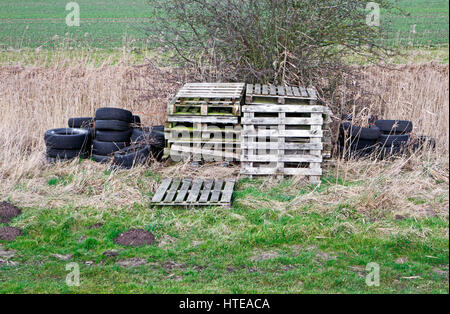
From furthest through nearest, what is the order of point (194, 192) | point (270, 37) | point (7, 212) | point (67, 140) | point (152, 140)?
point (270, 37) → point (67, 140) → point (152, 140) → point (194, 192) → point (7, 212)

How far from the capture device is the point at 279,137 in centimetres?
768

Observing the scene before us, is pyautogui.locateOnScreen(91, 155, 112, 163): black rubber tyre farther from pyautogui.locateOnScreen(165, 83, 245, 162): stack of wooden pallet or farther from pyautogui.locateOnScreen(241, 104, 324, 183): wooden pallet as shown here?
pyautogui.locateOnScreen(241, 104, 324, 183): wooden pallet

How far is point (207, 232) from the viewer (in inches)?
227

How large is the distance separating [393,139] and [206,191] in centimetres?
376

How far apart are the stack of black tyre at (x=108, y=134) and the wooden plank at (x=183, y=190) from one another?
5.73ft

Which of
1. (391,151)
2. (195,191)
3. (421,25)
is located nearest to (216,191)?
(195,191)

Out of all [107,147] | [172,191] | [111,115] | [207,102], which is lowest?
[172,191]

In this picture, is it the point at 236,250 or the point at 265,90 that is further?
the point at 265,90

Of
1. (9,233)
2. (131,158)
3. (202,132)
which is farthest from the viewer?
(131,158)

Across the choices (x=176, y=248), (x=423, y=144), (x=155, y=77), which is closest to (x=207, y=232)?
(x=176, y=248)

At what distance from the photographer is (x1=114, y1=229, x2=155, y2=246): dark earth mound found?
217 inches

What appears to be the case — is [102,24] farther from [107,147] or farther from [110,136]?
[107,147]

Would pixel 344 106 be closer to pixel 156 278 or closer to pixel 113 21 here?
pixel 156 278

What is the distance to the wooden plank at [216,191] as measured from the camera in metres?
6.66
